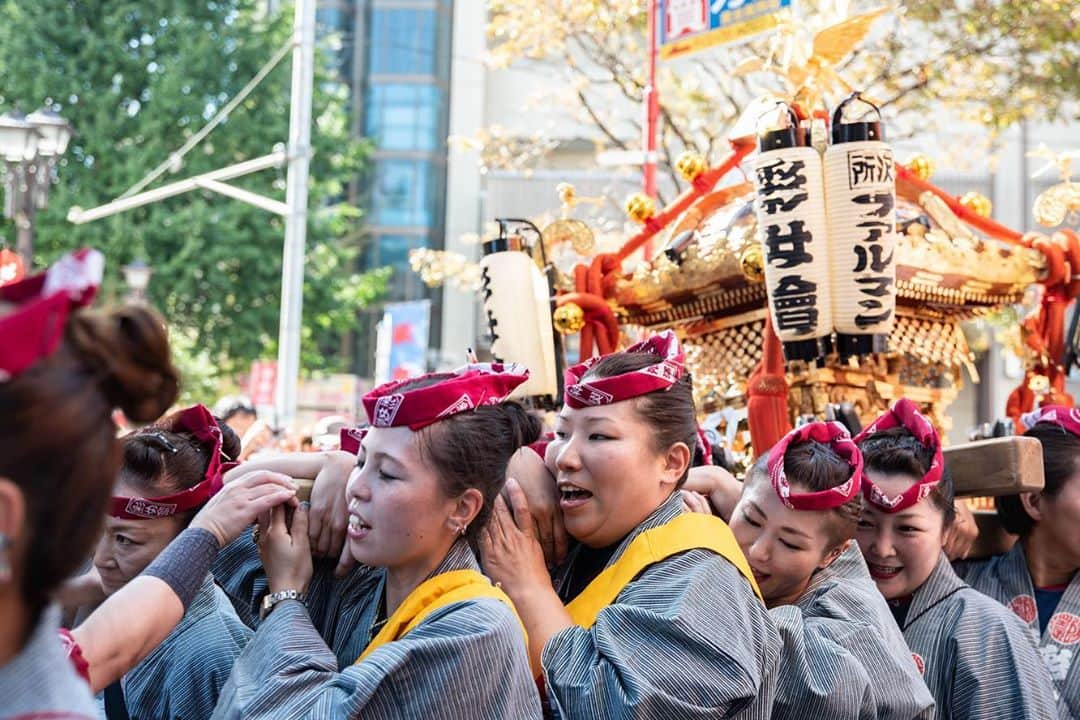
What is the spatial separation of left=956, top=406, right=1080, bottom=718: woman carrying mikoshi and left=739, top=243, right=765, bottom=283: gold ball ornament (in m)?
1.21

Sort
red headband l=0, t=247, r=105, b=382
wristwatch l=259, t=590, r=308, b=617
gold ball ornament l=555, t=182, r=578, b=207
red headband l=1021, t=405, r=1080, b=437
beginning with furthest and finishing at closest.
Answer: gold ball ornament l=555, t=182, r=578, b=207 < red headband l=1021, t=405, r=1080, b=437 < wristwatch l=259, t=590, r=308, b=617 < red headband l=0, t=247, r=105, b=382

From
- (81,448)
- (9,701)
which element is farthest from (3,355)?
(9,701)

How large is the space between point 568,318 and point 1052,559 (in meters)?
2.03

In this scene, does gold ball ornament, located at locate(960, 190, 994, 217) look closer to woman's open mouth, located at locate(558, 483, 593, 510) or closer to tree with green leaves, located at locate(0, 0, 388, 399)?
woman's open mouth, located at locate(558, 483, 593, 510)

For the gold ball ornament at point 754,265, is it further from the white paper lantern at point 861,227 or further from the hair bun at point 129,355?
the hair bun at point 129,355

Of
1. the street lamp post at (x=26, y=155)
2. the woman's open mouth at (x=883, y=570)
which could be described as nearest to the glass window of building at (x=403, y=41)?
the street lamp post at (x=26, y=155)

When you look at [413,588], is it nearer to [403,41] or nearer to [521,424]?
[521,424]

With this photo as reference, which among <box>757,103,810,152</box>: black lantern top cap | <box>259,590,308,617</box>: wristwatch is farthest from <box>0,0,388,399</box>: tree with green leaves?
<box>259,590,308,617</box>: wristwatch

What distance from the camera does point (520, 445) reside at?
8.48 ft

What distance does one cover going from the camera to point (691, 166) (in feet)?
16.8

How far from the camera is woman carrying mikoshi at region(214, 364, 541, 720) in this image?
84.0 inches

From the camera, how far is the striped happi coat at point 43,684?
49.8 inches

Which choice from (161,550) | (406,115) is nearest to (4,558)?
(161,550)

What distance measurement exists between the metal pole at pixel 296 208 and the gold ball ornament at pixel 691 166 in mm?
9130
